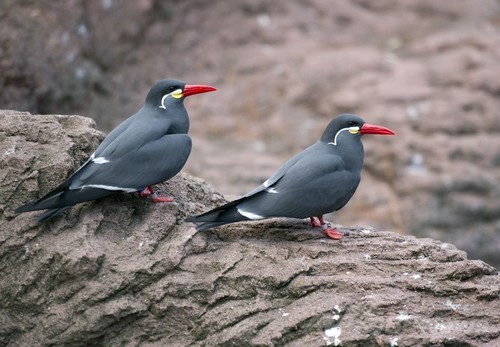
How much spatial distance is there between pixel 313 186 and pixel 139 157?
1216mm

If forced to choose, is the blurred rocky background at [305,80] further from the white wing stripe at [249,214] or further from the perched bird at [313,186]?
the white wing stripe at [249,214]

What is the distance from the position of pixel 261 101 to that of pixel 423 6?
3.24 m

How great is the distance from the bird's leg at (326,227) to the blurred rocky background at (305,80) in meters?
3.60

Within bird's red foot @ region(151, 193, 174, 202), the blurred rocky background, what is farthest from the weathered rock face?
the blurred rocky background

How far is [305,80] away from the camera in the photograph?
11602 millimetres

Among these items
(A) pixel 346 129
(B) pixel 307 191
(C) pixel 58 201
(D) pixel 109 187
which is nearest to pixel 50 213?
(C) pixel 58 201

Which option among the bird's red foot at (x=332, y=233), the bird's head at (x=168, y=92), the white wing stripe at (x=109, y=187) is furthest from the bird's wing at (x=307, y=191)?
the bird's head at (x=168, y=92)

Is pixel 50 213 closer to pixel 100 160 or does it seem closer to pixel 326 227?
pixel 100 160

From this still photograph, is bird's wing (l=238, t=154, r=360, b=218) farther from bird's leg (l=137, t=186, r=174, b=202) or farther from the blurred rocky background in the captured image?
the blurred rocky background

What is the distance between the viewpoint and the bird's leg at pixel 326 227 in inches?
234

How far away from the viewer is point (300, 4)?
12.6m

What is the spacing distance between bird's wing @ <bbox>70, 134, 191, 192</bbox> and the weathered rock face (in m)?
0.24

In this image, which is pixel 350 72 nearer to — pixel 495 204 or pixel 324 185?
pixel 495 204

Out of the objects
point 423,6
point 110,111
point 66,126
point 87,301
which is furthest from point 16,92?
point 423,6
